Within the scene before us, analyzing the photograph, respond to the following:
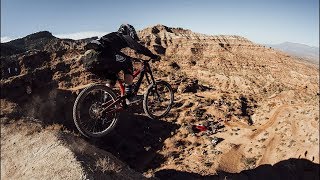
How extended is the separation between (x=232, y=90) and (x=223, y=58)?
→ 1501cm

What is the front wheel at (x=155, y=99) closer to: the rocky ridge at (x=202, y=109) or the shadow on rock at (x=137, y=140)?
the rocky ridge at (x=202, y=109)

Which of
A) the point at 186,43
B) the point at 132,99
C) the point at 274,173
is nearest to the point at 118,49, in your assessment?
the point at 132,99

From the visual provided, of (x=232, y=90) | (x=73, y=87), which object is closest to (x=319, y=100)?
(x=232, y=90)

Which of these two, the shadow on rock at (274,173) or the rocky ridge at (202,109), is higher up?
the rocky ridge at (202,109)

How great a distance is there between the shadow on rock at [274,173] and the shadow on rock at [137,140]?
4108mm

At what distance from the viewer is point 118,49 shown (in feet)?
30.6

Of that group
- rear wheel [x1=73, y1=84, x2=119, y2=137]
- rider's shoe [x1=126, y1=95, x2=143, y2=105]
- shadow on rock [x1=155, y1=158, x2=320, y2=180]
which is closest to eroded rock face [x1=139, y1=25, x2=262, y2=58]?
shadow on rock [x1=155, y1=158, x2=320, y2=180]

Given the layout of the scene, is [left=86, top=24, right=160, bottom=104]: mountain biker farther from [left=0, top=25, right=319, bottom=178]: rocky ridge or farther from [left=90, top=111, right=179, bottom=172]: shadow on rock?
[left=90, top=111, right=179, bottom=172]: shadow on rock

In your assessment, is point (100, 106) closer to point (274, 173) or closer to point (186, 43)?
point (274, 173)

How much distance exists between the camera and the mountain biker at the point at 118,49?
8.98 metres

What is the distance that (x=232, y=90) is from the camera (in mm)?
63812

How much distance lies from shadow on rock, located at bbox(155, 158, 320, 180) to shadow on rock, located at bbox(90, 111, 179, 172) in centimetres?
411

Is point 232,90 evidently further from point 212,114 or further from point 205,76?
point 212,114

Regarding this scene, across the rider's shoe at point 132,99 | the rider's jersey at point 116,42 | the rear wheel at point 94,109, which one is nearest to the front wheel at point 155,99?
the rider's shoe at point 132,99
